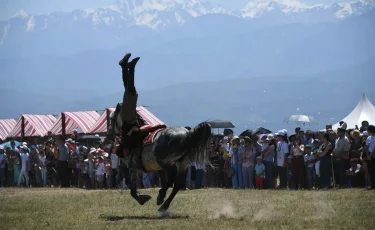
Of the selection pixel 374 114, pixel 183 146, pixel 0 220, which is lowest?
pixel 0 220

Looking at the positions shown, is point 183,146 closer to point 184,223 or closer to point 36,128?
point 184,223

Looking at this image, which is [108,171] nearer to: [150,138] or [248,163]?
[248,163]

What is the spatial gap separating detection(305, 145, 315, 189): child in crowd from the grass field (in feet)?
10.8

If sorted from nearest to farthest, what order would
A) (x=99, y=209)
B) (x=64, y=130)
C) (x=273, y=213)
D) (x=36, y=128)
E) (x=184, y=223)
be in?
(x=184, y=223) → (x=273, y=213) → (x=99, y=209) → (x=64, y=130) → (x=36, y=128)

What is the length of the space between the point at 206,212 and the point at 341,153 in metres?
9.05

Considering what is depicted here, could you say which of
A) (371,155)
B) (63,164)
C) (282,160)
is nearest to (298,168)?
(282,160)

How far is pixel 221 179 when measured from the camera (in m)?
29.3

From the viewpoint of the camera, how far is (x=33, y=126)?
167 ft

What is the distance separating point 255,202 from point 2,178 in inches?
812

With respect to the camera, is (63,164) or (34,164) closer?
(63,164)

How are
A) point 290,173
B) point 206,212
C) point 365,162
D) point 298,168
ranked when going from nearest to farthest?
point 206,212
point 365,162
point 298,168
point 290,173

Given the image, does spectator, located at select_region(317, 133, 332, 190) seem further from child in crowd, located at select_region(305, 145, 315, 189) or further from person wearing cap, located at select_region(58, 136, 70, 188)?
person wearing cap, located at select_region(58, 136, 70, 188)

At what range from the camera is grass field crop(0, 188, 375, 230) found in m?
14.4

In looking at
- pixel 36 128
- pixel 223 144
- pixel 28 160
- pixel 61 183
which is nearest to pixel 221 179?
pixel 223 144
